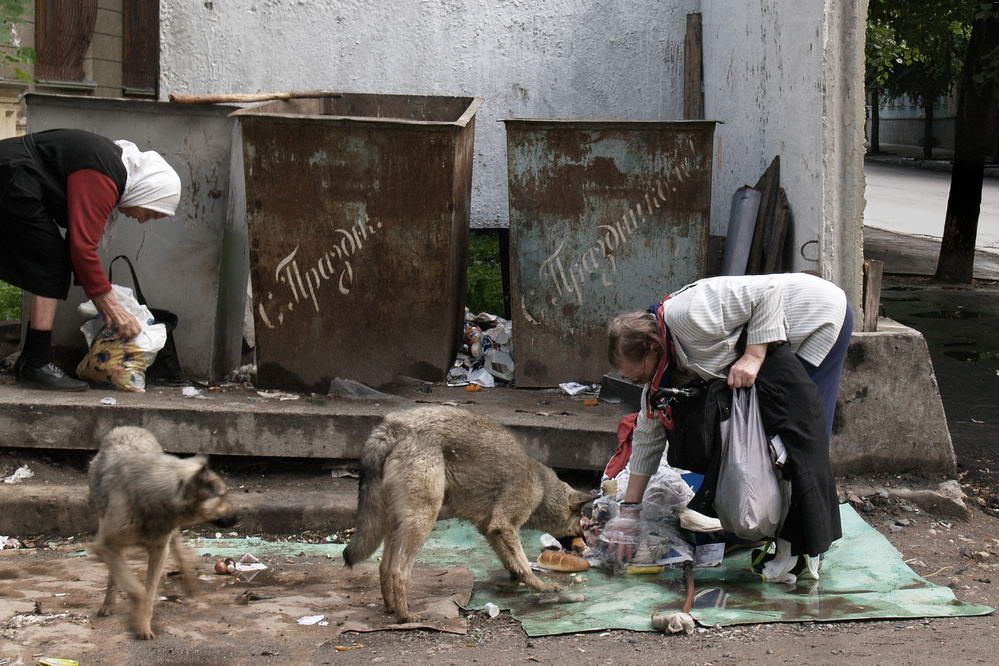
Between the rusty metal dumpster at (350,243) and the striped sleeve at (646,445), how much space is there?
1837 mm

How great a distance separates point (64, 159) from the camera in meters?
5.45

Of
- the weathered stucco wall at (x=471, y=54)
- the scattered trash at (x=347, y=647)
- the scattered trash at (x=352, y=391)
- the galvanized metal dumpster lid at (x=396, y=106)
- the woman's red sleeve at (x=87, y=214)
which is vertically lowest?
the scattered trash at (x=347, y=647)

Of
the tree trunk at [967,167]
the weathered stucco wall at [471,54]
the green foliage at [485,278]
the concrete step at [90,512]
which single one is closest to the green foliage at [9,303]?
the weathered stucco wall at [471,54]

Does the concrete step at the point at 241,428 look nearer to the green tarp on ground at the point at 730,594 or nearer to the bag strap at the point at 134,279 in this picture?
the green tarp on ground at the point at 730,594

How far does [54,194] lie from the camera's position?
5.50m

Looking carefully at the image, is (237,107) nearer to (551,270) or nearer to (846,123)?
(551,270)

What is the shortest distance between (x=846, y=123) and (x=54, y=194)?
4055 mm

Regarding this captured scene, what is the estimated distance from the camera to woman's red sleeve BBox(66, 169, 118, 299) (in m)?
5.42

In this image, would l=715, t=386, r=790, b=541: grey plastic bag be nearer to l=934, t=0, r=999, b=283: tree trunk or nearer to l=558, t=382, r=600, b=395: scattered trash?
l=558, t=382, r=600, b=395: scattered trash

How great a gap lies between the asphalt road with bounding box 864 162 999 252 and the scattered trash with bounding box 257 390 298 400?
12510 mm

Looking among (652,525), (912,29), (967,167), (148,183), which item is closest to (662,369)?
(652,525)

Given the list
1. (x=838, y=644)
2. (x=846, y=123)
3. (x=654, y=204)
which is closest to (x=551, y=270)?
(x=654, y=204)

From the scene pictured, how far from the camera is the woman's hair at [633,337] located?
412cm

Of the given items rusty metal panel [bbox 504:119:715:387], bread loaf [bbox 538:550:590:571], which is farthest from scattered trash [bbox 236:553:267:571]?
rusty metal panel [bbox 504:119:715:387]
